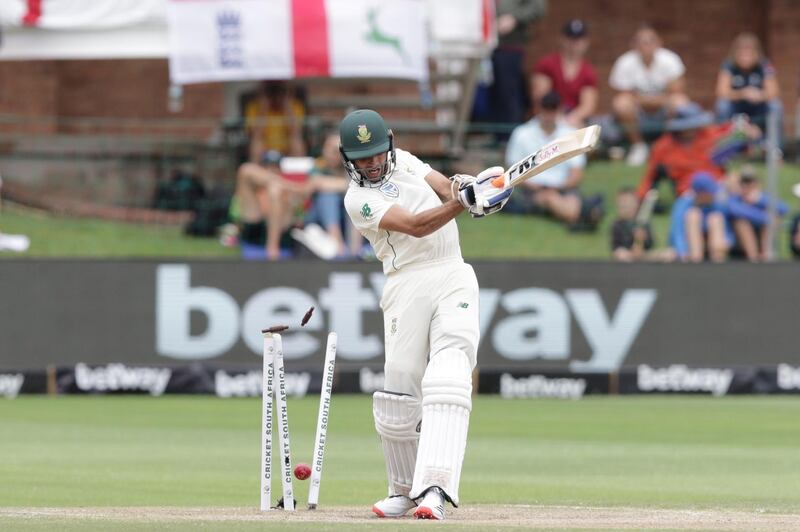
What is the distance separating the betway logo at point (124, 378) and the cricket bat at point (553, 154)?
987 centimetres

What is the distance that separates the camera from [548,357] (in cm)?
1686

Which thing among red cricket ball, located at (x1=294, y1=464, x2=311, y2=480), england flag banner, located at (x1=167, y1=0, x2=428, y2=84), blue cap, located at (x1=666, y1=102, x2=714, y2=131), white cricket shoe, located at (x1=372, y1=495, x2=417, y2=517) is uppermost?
england flag banner, located at (x1=167, y1=0, x2=428, y2=84)

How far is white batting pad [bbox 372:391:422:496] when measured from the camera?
25.2ft

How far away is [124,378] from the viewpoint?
1678cm

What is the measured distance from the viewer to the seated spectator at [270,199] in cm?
1683

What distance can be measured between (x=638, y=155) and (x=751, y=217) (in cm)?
128

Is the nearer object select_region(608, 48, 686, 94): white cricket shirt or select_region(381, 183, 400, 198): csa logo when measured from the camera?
select_region(381, 183, 400, 198): csa logo

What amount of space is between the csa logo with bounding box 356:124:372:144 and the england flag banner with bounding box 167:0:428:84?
33.6ft

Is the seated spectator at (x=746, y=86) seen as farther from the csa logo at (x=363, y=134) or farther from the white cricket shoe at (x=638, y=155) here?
the csa logo at (x=363, y=134)

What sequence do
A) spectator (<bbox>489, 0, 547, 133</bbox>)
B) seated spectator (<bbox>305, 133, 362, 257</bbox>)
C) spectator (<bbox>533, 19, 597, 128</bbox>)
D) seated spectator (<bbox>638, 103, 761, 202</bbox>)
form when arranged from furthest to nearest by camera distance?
spectator (<bbox>489, 0, 547, 133</bbox>), spectator (<bbox>533, 19, 597, 128</bbox>), seated spectator (<bbox>305, 133, 362, 257</bbox>), seated spectator (<bbox>638, 103, 761, 202</bbox>)

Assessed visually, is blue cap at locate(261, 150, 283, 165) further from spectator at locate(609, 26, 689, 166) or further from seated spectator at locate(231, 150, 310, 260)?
spectator at locate(609, 26, 689, 166)

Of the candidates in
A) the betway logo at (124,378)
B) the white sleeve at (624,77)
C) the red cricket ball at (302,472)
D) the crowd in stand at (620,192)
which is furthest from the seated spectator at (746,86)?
the red cricket ball at (302,472)

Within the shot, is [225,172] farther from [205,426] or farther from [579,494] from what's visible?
[579,494]

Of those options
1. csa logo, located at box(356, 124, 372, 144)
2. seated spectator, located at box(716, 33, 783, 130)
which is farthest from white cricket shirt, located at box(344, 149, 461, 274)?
seated spectator, located at box(716, 33, 783, 130)
